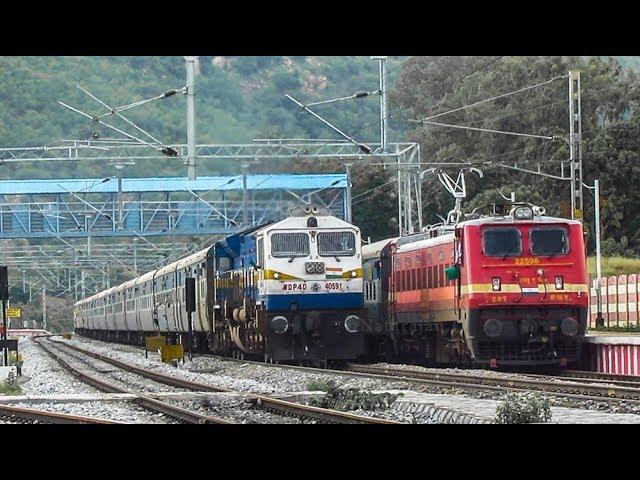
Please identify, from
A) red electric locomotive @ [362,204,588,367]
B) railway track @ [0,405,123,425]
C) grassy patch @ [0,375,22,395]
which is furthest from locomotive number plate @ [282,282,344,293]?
railway track @ [0,405,123,425]

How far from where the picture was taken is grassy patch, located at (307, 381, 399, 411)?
1991 cm

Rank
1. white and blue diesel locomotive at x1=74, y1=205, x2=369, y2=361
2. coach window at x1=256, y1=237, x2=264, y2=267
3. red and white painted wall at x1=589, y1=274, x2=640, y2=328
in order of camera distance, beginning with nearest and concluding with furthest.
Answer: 1. white and blue diesel locomotive at x1=74, y1=205, x2=369, y2=361
2. coach window at x1=256, y1=237, x2=264, y2=267
3. red and white painted wall at x1=589, y1=274, x2=640, y2=328

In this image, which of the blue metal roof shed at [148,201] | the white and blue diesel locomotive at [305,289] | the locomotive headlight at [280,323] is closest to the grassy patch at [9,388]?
the locomotive headlight at [280,323]

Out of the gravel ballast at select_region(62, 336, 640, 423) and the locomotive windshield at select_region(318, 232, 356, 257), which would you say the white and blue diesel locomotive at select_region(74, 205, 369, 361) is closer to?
the locomotive windshield at select_region(318, 232, 356, 257)

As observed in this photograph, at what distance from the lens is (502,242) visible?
92.4 ft

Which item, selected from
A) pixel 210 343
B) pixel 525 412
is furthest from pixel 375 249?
pixel 525 412

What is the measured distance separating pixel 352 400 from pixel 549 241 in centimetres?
947

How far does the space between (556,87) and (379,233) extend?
504 inches

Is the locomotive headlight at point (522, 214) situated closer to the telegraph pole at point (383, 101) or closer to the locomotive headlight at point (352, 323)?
the locomotive headlight at point (352, 323)

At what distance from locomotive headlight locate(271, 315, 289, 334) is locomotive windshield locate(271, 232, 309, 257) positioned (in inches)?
55.7

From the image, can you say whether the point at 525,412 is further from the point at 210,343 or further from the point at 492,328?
the point at 210,343

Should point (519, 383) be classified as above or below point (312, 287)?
below

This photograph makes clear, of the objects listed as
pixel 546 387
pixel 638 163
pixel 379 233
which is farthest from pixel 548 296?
pixel 379 233

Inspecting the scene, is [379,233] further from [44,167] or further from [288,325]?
[288,325]
